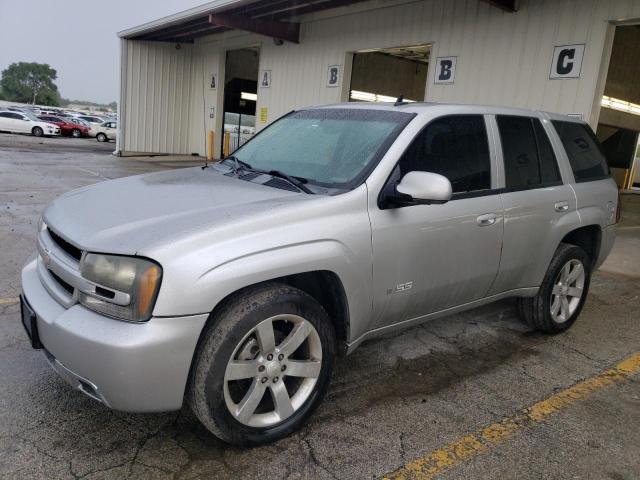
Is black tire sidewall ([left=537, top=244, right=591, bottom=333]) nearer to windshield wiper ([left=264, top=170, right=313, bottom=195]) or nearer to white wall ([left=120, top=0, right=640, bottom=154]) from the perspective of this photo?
windshield wiper ([left=264, top=170, right=313, bottom=195])

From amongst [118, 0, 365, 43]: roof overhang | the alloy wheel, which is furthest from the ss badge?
[118, 0, 365, 43]: roof overhang

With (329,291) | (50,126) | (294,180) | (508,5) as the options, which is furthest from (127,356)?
(50,126)

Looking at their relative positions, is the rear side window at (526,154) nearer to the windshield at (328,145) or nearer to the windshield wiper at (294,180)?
the windshield at (328,145)

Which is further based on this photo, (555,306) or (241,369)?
(555,306)

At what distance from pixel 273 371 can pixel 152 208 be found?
104cm

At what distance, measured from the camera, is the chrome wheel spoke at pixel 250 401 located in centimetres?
261

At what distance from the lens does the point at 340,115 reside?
3762 mm

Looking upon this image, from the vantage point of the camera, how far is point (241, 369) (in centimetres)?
257

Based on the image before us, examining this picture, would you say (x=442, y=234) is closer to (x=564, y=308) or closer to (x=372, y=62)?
(x=564, y=308)

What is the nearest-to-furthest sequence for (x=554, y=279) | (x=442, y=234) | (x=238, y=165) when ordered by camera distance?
(x=442, y=234) → (x=238, y=165) → (x=554, y=279)

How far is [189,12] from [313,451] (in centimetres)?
1634

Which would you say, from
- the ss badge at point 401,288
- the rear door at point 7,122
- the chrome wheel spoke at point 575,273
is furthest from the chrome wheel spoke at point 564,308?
the rear door at point 7,122

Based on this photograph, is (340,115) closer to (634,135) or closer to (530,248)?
(530,248)

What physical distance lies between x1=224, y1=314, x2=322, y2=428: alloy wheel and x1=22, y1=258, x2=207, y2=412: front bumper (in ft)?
0.86
